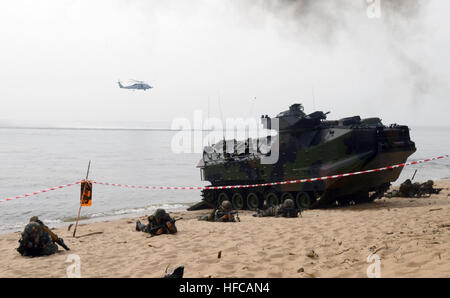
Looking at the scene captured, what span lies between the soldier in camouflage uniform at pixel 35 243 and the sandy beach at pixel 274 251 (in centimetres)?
16

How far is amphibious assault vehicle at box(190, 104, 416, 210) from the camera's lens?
1230cm

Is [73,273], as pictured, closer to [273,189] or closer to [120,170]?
[273,189]

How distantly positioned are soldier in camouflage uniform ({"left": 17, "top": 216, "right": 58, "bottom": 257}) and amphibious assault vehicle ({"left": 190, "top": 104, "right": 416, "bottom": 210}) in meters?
8.51

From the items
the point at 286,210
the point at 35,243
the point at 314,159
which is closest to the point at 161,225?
the point at 35,243

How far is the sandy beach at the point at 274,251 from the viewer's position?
196 inches

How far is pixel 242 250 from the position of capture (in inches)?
260

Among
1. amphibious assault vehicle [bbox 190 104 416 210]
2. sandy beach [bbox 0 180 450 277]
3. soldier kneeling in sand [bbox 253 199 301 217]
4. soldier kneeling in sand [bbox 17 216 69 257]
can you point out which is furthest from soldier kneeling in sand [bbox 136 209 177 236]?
amphibious assault vehicle [bbox 190 104 416 210]

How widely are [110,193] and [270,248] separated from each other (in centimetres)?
2045

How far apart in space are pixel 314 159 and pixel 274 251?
736 centimetres

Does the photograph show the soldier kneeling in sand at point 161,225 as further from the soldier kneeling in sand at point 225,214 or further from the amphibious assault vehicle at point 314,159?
the amphibious assault vehicle at point 314,159

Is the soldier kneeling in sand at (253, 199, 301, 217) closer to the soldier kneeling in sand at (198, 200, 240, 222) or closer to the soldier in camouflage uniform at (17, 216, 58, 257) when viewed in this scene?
the soldier kneeling in sand at (198, 200, 240, 222)
